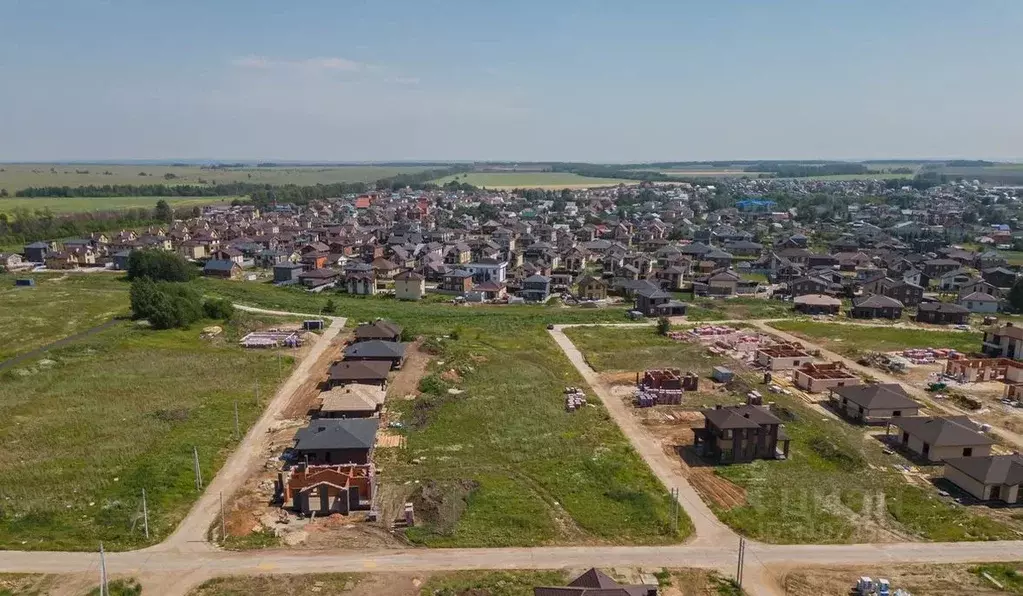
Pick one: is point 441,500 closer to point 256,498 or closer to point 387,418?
point 256,498

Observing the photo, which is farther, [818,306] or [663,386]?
[818,306]

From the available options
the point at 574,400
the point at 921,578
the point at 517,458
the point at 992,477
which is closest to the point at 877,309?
the point at 992,477

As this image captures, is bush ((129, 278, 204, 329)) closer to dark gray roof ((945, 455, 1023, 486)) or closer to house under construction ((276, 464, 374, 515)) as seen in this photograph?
house under construction ((276, 464, 374, 515))

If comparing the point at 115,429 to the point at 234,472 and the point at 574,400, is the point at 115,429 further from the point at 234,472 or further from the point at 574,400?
the point at 574,400

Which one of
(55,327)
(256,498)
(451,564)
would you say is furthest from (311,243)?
(451,564)

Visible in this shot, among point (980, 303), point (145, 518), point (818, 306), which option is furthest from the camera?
point (980, 303)

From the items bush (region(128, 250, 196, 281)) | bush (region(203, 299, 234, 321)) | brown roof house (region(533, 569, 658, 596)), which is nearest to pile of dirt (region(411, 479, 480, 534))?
brown roof house (region(533, 569, 658, 596))
